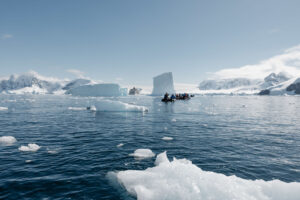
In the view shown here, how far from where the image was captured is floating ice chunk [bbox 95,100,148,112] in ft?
86.9

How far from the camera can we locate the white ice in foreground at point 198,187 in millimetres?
4453

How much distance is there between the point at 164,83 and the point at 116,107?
69.0m

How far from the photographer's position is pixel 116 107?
27.1 m

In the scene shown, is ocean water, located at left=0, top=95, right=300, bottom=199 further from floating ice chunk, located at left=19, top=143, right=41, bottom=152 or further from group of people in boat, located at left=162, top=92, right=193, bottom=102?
group of people in boat, located at left=162, top=92, right=193, bottom=102

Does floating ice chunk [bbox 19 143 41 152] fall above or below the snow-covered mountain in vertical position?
below

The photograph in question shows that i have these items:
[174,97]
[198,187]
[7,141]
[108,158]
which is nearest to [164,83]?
[174,97]

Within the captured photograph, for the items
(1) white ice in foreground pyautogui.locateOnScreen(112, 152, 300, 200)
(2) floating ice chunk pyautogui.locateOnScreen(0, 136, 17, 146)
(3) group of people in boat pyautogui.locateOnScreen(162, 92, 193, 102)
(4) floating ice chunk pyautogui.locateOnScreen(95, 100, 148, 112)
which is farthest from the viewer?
(3) group of people in boat pyautogui.locateOnScreen(162, 92, 193, 102)

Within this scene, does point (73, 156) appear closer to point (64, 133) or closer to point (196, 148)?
point (64, 133)

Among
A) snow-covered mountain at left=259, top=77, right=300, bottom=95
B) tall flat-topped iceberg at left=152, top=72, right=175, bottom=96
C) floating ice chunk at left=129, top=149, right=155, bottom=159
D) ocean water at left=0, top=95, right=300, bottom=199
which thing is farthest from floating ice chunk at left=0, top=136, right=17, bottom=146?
snow-covered mountain at left=259, top=77, right=300, bottom=95

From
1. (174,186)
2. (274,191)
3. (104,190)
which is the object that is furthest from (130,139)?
(274,191)

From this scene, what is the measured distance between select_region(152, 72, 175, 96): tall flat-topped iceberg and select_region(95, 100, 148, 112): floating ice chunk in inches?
2613

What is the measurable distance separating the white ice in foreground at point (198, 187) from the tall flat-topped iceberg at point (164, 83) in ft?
286

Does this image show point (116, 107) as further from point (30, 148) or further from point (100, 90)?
point (100, 90)

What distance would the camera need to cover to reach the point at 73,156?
27.0ft
